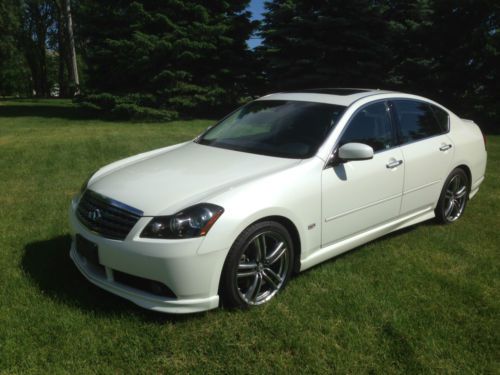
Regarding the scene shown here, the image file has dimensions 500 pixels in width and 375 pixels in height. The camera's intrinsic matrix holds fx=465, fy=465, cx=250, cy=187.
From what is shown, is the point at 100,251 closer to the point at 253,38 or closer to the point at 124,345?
the point at 124,345

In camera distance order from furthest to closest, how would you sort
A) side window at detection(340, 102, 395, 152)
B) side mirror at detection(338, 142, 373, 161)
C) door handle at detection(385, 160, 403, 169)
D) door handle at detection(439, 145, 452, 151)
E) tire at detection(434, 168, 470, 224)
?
tire at detection(434, 168, 470, 224) → door handle at detection(439, 145, 452, 151) → door handle at detection(385, 160, 403, 169) → side window at detection(340, 102, 395, 152) → side mirror at detection(338, 142, 373, 161)

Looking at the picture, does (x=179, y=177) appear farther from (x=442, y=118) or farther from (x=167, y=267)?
(x=442, y=118)

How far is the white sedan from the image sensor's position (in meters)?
3.08

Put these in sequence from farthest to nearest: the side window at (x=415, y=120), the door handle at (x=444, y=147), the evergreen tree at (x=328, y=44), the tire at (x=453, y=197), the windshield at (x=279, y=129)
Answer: the evergreen tree at (x=328, y=44)
the tire at (x=453, y=197)
the door handle at (x=444, y=147)
the side window at (x=415, y=120)
the windshield at (x=279, y=129)

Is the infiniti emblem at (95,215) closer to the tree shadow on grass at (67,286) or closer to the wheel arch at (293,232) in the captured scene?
the tree shadow on grass at (67,286)

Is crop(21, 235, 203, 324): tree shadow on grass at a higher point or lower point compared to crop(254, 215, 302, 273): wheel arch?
lower

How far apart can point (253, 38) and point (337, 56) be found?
11.4 feet

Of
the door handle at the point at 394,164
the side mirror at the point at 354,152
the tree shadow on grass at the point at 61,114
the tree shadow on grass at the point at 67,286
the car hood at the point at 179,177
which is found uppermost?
the side mirror at the point at 354,152

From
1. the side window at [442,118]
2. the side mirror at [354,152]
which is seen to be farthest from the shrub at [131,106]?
the side mirror at [354,152]

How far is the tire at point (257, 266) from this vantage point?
126 inches

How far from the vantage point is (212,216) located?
3.08 m

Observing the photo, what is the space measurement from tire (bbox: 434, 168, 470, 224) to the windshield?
181 centimetres

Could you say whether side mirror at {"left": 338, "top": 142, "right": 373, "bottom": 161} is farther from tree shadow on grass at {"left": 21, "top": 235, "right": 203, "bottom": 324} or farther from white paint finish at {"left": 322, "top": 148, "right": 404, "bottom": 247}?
tree shadow on grass at {"left": 21, "top": 235, "right": 203, "bottom": 324}

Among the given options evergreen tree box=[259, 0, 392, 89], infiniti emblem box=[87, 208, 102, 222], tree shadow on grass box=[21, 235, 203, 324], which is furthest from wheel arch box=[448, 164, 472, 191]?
evergreen tree box=[259, 0, 392, 89]
